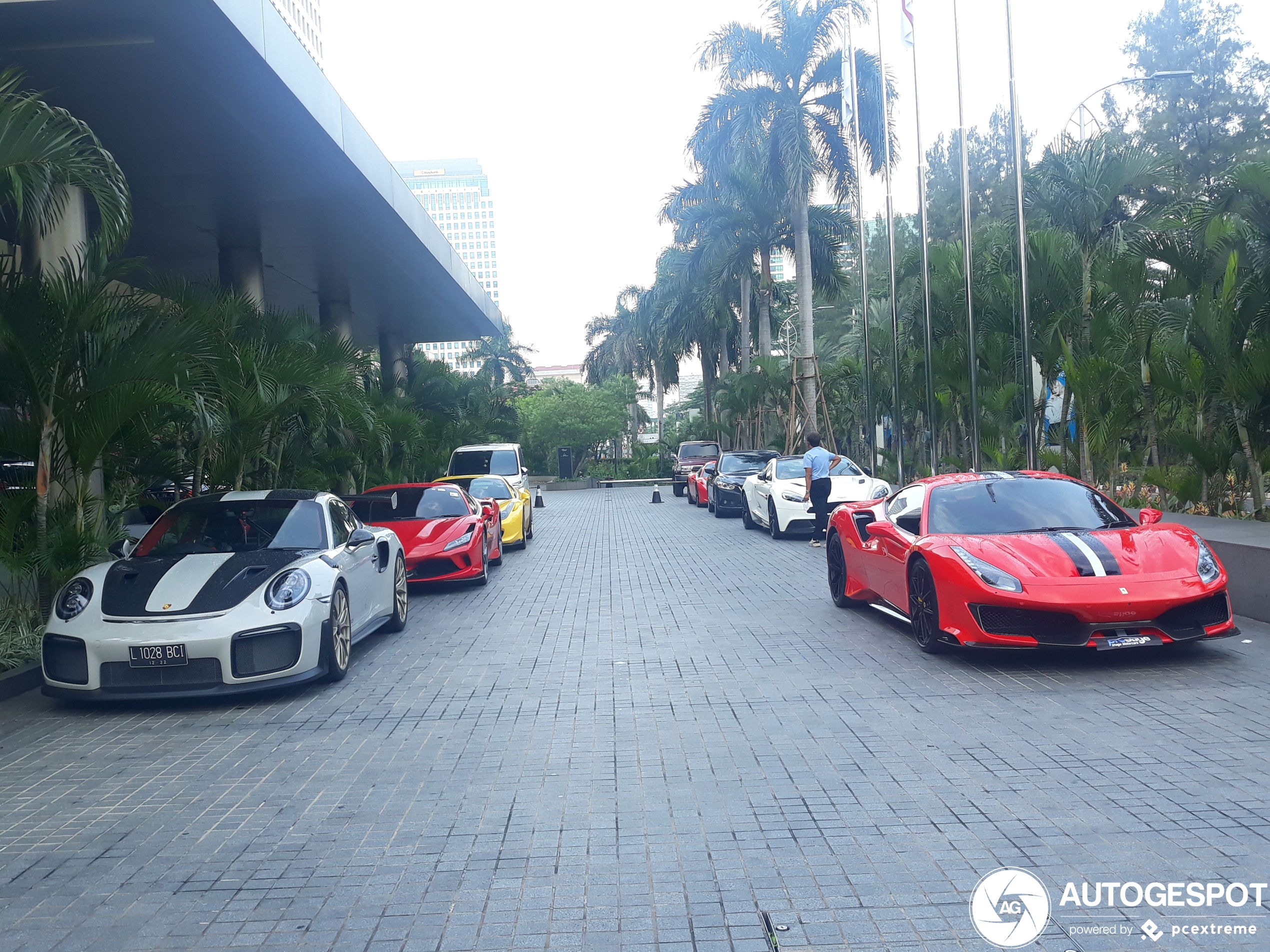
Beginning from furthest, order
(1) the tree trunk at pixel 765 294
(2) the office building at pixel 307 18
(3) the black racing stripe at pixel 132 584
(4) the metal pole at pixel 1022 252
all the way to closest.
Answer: (2) the office building at pixel 307 18, (1) the tree trunk at pixel 765 294, (4) the metal pole at pixel 1022 252, (3) the black racing stripe at pixel 132 584

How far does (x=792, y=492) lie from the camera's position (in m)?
18.6

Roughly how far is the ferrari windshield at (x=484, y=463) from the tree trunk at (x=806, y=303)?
12399 mm

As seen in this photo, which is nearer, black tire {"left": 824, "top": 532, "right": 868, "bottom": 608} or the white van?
black tire {"left": 824, "top": 532, "right": 868, "bottom": 608}

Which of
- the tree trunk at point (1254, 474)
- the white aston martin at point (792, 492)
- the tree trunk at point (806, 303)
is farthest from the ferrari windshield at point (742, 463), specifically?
the tree trunk at point (1254, 474)

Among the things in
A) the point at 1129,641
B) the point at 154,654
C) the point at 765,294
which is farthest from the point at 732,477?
the point at 154,654

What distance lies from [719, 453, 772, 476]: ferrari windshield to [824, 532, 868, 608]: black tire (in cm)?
1423

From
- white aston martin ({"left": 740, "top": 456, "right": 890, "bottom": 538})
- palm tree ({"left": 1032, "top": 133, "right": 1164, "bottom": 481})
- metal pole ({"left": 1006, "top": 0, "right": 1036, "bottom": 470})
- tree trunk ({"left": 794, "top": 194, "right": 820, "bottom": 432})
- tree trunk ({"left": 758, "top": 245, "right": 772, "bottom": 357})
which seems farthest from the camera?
tree trunk ({"left": 758, "top": 245, "right": 772, "bottom": 357})

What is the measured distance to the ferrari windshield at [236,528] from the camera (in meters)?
8.25

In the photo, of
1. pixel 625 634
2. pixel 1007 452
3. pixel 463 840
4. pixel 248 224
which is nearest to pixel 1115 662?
pixel 625 634

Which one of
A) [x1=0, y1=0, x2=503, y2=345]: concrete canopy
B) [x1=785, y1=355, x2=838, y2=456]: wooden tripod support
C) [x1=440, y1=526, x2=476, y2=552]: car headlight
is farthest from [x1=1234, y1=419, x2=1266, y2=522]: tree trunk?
[x1=785, y1=355, x2=838, y2=456]: wooden tripod support

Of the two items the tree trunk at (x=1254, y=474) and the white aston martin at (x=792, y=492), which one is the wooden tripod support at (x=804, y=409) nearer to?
the white aston martin at (x=792, y=492)

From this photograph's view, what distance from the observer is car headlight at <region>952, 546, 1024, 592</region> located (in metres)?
7.21

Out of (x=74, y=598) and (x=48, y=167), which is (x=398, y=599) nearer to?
(x=74, y=598)

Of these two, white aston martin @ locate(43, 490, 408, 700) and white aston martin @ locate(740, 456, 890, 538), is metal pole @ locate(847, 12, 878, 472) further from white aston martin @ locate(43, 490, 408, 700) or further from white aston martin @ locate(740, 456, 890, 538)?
white aston martin @ locate(43, 490, 408, 700)
